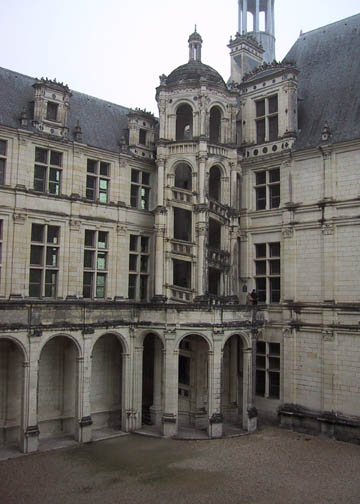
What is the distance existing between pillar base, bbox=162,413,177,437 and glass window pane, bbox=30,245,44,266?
25.9 feet

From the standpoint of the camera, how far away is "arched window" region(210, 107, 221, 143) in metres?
24.4

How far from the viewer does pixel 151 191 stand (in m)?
24.6

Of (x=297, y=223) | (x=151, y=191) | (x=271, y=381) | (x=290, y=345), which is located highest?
(x=151, y=191)

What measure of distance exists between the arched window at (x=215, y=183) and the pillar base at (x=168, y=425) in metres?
10.3

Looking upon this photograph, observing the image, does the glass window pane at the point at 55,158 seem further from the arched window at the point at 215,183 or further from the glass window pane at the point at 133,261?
the arched window at the point at 215,183

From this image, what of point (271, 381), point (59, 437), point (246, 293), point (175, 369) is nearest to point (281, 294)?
point (246, 293)

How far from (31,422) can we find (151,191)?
11.7m

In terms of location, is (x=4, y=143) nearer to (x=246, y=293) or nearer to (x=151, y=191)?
(x=151, y=191)

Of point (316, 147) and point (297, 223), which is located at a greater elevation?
point (316, 147)

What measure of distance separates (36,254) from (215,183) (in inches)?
369

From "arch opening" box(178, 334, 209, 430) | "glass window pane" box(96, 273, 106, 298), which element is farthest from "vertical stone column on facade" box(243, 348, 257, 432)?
"glass window pane" box(96, 273, 106, 298)

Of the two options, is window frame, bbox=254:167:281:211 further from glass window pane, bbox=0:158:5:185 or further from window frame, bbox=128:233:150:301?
glass window pane, bbox=0:158:5:185

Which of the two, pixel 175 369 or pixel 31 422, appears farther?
pixel 175 369

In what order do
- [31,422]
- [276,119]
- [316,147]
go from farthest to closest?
[276,119]
[316,147]
[31,422]
